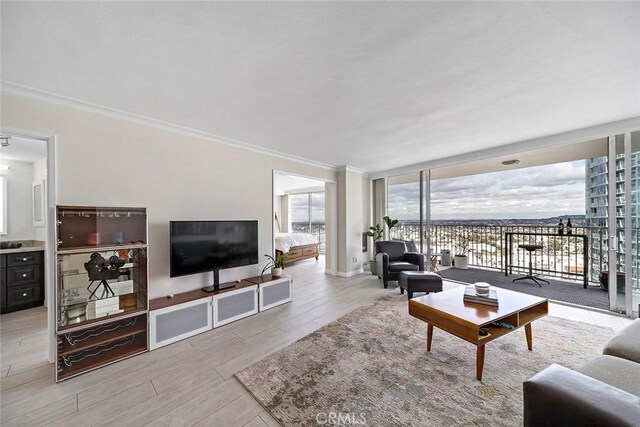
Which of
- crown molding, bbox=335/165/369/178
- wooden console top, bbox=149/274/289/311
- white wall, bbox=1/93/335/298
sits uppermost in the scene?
crown molding, bbox=335/165/369/178

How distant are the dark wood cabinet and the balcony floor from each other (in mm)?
7141

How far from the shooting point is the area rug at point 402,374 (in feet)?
5.29

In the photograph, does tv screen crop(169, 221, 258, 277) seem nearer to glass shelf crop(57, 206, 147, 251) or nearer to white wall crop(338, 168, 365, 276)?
glass shelf crop(57, 206, 147, 251)

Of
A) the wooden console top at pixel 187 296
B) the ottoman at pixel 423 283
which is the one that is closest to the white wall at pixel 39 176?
the wooden console top at pixel 187 296

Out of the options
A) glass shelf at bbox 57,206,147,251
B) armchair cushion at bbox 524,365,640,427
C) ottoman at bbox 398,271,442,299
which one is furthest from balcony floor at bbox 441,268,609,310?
glass shelf at bbox 57,206,147,251

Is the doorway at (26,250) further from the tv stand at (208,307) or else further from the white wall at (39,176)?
the tv stand at (208,307)

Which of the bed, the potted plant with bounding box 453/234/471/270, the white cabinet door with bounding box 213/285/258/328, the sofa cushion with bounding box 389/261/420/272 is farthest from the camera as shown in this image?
the bed

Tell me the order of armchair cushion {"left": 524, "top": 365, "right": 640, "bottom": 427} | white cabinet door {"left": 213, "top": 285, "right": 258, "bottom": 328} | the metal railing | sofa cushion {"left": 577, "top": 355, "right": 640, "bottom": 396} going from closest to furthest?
armchair cushion {"left": 524, "top": 365, "right": 640, "bottom": 427} → sofa cushion {"left": 577, "top": 355, "right": 640, "bottom": 396} → white cabinet door {"left": 213, "top": 285, "right": 258, "bottom": 328} → the metal railing

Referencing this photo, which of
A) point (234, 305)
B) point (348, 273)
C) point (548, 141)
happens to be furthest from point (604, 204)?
point (234, 305)

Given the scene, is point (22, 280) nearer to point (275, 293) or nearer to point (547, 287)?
point (275, 293)

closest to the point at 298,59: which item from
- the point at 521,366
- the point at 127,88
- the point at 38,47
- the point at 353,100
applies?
the point at 353,100

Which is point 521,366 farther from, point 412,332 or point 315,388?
point 315,388

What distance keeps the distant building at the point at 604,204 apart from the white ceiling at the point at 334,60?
2.68ft

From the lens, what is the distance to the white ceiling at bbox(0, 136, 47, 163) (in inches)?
118
